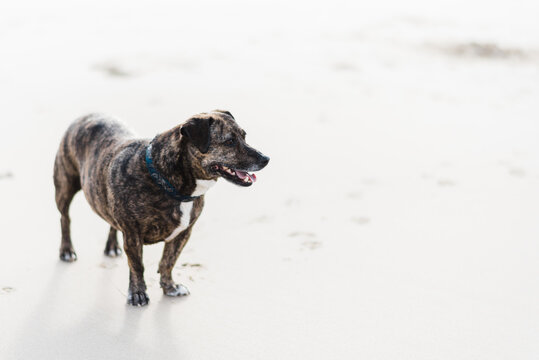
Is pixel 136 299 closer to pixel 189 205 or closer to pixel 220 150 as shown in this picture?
pixel 189 205

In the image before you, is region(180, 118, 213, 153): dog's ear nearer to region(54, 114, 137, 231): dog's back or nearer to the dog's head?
the dog's head

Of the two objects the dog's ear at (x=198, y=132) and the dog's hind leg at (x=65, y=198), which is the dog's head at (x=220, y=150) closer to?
the dog's ear at (x=198, y=132)

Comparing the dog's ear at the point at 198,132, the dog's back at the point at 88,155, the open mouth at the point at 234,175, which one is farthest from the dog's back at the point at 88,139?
the open mouth at the point at 234,175

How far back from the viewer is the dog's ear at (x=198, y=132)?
11.8ft

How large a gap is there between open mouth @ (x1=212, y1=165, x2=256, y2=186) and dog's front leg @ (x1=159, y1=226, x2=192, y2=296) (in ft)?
2.06

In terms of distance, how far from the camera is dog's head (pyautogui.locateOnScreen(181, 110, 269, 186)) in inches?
143

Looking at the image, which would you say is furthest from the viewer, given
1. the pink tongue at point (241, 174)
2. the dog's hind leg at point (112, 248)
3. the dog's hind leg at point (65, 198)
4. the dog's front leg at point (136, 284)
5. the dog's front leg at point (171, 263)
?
the dog's hind leg at point (112, 248)

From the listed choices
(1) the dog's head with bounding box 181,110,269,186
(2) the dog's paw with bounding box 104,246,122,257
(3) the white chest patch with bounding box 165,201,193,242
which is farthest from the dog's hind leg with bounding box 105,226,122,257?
(1) the dog's head with bounding box 181,110,269,186

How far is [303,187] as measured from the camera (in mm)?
6391

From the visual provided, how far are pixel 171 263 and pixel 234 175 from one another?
88cm

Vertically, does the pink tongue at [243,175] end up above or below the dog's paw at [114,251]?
above

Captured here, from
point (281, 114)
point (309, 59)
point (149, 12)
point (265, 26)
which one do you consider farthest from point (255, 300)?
point (149, 12)

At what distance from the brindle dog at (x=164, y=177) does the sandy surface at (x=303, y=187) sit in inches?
16.2

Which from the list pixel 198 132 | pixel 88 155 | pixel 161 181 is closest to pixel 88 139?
pixel 88 155
